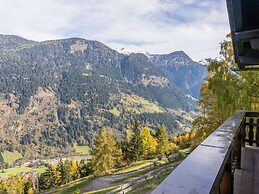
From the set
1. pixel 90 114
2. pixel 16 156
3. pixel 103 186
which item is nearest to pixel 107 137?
pixel 103 186

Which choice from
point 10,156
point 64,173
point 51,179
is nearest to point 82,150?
point 10,156

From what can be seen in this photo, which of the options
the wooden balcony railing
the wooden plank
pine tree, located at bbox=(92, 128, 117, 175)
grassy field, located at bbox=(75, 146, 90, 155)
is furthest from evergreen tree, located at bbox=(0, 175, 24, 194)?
grassy field, located at bbox=(75, 146, 90, 155)

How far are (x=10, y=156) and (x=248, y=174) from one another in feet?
418

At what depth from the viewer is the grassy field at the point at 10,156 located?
11125 cm

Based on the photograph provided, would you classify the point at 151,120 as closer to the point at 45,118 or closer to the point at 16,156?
the point at 45,118

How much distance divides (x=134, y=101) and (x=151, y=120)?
99.5 ft

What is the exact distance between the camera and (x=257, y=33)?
248cm

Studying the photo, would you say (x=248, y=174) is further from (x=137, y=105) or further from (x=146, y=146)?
(x=137, y=105)

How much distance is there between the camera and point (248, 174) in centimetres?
381

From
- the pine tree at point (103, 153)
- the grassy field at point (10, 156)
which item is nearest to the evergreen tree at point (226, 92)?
the pine tree at point (103, 153)

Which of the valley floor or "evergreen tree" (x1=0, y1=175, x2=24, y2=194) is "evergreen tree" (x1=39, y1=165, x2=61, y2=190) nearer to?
"evergreen tree" (x1=0, y1=175, x2=24, y2=194)

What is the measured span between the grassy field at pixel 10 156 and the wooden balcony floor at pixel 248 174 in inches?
4681

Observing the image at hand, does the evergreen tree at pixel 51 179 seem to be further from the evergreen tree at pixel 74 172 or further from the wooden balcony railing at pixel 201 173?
Result: the wooden balcony railing at pixel 201 173

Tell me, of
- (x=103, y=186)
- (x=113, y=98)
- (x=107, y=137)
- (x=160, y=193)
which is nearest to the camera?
(x=160, y=193)
